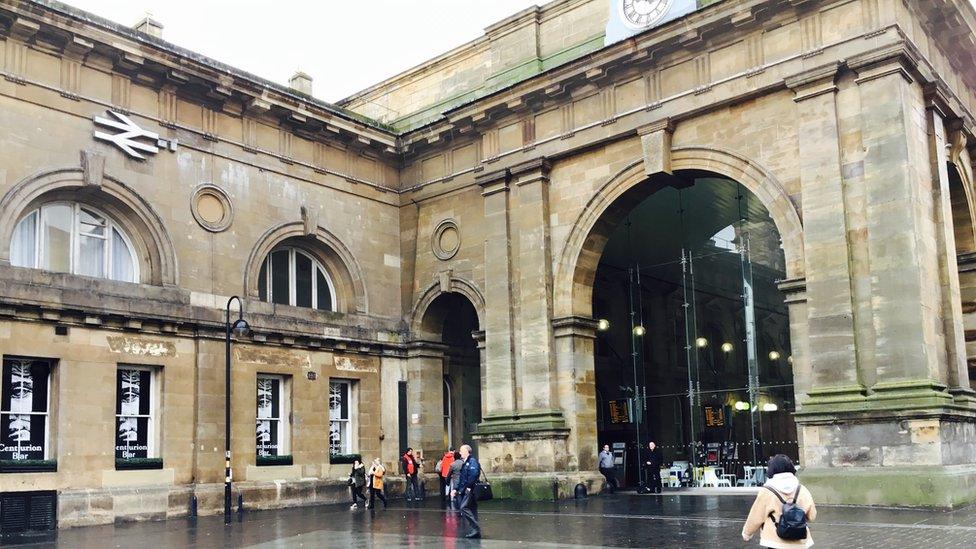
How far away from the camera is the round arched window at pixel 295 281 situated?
998 inches

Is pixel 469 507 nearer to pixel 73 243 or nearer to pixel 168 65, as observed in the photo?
pixel 73 243

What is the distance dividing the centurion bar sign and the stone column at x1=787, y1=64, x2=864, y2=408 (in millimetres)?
14172

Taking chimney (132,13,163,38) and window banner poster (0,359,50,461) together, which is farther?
chimney (132,13,163,38)

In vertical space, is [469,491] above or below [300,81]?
below

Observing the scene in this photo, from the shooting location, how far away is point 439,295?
27.1m

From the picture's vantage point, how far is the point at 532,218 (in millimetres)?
24812

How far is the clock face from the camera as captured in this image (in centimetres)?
2305

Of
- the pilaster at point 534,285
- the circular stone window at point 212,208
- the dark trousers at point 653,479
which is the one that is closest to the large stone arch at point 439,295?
the pilaster at point 534,285

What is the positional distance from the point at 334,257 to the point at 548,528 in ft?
40.2

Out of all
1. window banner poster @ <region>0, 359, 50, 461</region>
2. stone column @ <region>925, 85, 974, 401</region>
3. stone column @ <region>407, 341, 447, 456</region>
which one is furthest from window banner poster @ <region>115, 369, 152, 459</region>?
stone column @ <region>925, 85, 974, 401</region>

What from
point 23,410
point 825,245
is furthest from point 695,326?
point 23,410

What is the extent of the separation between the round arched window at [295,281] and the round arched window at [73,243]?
375cm

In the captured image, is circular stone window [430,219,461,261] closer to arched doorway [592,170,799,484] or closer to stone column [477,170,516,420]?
stone column [477,170,516,420]

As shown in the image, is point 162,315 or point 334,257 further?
point 334,257
